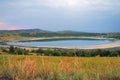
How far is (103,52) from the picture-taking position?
55.2 m

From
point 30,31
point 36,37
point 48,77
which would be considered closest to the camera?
point 48,77

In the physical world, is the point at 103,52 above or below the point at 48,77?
below

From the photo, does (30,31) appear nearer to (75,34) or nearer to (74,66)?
(75,34)

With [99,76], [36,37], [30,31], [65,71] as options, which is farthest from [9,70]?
[30,31]

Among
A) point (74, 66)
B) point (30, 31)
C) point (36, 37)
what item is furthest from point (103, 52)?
point (30, 31)

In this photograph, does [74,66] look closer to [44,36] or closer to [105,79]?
[105,79]

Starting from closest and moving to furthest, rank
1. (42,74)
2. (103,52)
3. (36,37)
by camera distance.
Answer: (42,74)
(103,52)
(36,37)

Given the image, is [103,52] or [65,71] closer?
[65,71]

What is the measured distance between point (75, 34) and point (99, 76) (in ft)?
540

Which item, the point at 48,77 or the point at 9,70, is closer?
the point at 48,77

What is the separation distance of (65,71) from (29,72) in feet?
Answer: 2.97

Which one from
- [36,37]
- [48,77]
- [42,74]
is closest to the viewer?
[48,77]

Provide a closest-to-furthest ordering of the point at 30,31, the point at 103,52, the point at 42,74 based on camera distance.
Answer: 1. the point at 42,74
2. the point at 103,52
3. the point at 30,31

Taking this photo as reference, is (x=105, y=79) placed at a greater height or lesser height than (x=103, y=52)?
greater
